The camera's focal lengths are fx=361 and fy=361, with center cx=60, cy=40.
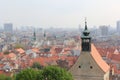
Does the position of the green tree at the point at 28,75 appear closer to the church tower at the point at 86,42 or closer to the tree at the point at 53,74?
the tree at the point at 53,74

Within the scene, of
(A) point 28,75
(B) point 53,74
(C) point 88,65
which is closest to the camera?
(B) point 53,74

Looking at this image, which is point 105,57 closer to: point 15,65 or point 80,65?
point 15,65

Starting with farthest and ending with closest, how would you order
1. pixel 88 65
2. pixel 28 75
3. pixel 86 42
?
pixel 28 75 → pixel 86 42 → pixel 88 65

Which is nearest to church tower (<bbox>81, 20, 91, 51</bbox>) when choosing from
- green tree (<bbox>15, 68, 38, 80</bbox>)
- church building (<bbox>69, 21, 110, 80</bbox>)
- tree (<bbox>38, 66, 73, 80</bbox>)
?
church building (<bbox>69, 21, 110, 80</bbox>)

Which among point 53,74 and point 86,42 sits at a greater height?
point 86,42

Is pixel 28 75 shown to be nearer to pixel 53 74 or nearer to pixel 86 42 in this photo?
pixel 53 74

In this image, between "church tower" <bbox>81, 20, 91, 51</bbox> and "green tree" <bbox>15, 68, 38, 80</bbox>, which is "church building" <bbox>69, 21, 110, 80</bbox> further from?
"green tree" <bbox>15, 68, 38, 80</bbox>

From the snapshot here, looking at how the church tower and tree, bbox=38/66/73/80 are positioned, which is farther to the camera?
the church tower

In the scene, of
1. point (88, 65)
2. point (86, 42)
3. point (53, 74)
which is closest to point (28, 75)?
point (53, 74)

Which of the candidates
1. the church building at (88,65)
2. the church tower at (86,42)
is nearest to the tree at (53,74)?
the church building at (88,65)

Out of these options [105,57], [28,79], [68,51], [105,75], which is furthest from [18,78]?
[68,51]

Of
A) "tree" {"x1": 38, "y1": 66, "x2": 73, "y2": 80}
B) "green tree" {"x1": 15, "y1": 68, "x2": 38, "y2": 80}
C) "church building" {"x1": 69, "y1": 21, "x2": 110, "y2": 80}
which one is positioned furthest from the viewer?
"green tree" {"x1": 15, "y1": 68, "x2": 38, "y2": 80}

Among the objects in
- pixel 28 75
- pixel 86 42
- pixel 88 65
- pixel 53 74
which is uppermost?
pixel 86 42

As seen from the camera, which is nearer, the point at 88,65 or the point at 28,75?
the point at 88,65
